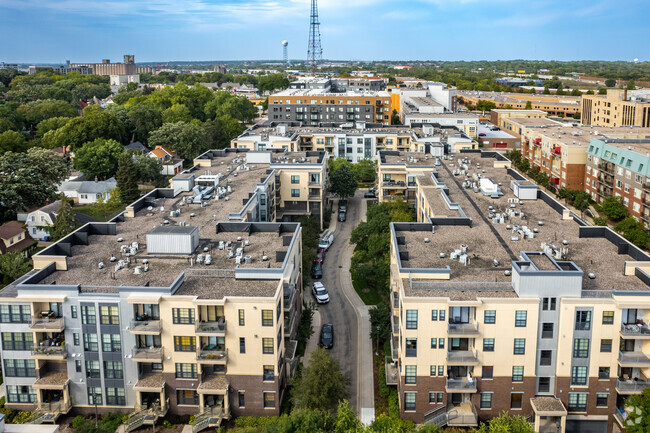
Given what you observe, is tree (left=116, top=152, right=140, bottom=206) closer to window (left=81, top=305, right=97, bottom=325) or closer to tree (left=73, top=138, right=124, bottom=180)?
tree (left=73, top=138, right=124, bottom=180)

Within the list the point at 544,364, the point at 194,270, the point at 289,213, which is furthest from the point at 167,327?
the point at 289,213

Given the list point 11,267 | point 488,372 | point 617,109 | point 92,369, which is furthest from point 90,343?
point 617,109

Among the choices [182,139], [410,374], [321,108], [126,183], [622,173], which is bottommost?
[410,374]

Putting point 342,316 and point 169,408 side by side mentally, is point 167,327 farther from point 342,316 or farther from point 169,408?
point 342,316

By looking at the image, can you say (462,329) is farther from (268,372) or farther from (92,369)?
(92,369)

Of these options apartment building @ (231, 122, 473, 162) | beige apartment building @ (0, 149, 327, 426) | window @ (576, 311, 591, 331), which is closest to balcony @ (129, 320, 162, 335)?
beige apartment building @ (0, 149, 327, 426)
